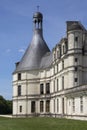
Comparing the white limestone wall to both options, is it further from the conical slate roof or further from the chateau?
the conical slate roof

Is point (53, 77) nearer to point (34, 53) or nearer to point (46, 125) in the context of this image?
point (34, 53)

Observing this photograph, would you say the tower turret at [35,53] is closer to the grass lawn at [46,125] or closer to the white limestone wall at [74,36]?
the white limestone wall at [74,36]

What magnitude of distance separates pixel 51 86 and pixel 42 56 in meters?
9.67

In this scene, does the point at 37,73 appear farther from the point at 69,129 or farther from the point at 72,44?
the point at 69,129

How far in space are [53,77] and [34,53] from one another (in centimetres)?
1105

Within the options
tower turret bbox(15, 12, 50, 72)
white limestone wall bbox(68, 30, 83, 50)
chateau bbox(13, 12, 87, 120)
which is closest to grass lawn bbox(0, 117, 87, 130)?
chateau bbox(13, 12, 87, 120)

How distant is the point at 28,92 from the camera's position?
75312 mm

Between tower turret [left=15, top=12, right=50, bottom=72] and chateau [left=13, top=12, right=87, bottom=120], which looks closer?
chateau [left=13, top=12, right=87, bottom=120]

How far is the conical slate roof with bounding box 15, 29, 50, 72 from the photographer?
76.2 metres

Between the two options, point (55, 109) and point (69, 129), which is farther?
point (55, 109)

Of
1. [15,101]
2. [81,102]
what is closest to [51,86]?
[15,101]

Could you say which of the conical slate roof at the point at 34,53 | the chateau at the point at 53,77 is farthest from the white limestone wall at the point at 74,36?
the conical slate roof at the point at 34,53

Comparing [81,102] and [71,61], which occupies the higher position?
[71,61]

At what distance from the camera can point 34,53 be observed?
77.1m
